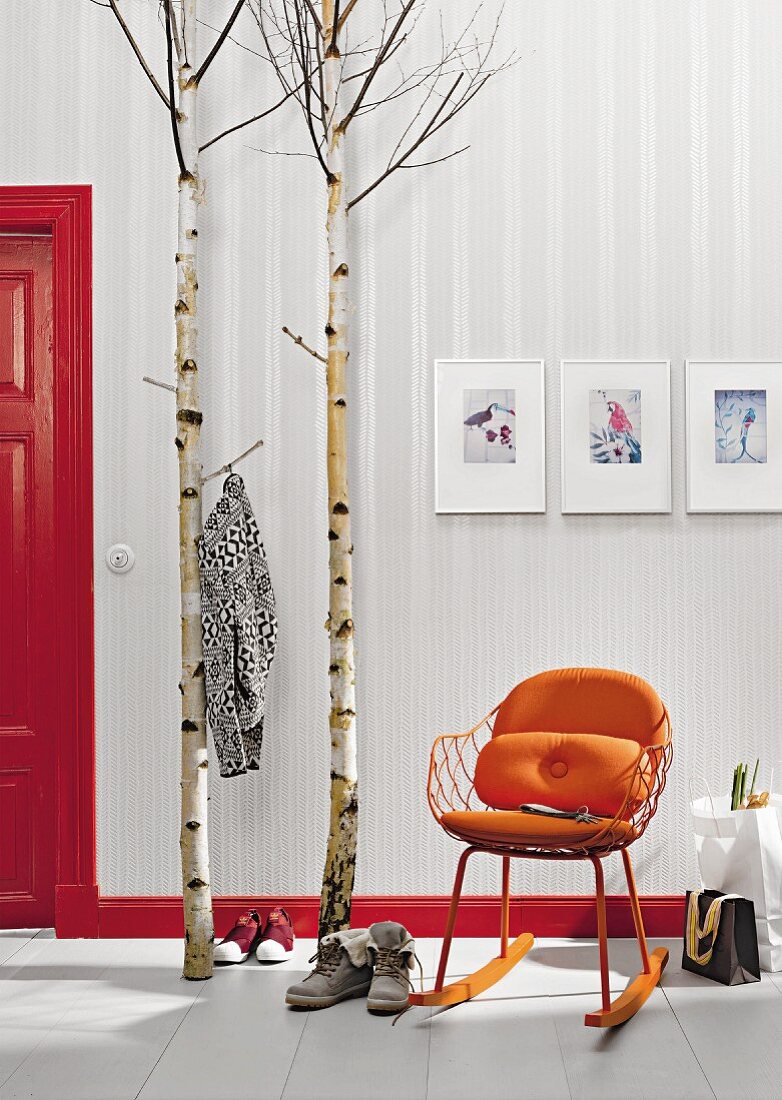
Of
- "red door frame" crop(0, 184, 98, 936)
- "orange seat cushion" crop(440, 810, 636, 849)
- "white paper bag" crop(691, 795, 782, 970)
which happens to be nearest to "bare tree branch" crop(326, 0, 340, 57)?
"red door frame" crop(0, 184, 98, 936)

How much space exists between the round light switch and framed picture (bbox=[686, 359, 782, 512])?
1744 millimetres

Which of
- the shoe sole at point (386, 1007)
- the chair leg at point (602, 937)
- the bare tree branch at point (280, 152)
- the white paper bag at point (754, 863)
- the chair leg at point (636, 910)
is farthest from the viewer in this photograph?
the bare tree branch at point (280, 152)

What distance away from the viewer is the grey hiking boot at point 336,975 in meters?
2.63

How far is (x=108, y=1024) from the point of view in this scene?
2553mm

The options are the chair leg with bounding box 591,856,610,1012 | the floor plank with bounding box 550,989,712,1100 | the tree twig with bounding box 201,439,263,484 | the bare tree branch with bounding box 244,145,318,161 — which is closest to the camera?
the floor plank with bounding box 550,989,712,1100

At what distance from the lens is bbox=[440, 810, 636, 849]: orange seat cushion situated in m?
2.49

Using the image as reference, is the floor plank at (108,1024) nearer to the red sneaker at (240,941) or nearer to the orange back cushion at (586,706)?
the red sneaker at (240,941)

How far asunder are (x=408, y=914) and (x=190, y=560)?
1280 millimetres

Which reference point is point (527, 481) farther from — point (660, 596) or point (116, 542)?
point (116, 542)

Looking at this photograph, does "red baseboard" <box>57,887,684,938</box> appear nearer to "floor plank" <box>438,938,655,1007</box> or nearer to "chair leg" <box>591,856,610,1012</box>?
"floor plank" <box>438,938,655,1007</box>

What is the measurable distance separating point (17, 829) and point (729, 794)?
2.24 metres

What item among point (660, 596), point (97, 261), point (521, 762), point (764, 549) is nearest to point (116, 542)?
point (97, 261)

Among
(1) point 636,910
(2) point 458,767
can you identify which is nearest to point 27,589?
(2) point 458,767

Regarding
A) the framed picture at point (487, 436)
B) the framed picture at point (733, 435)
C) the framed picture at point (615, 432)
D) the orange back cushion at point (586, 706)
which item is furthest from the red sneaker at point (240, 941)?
the framed picture at point (733, 435)
